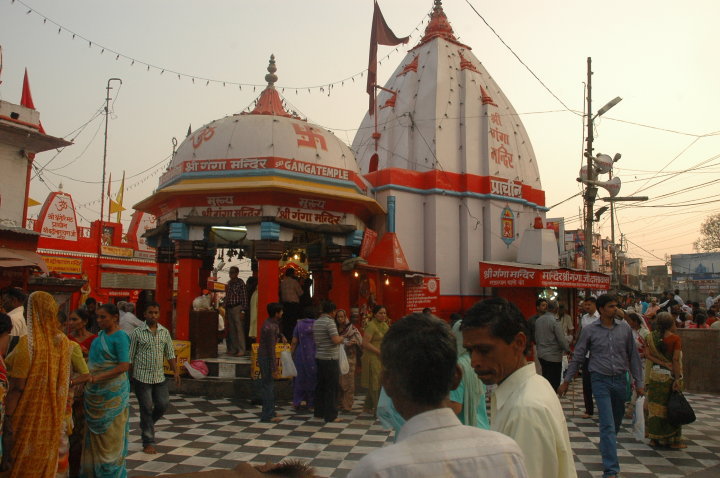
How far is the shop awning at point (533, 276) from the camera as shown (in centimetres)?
1394

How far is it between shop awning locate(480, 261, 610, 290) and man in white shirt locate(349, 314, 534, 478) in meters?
12.9

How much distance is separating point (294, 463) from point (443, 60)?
51.9 ft

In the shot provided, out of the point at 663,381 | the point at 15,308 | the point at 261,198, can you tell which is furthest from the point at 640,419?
the point at 261,198

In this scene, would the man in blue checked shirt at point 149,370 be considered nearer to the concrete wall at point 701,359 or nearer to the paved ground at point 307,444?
the paved ground at point 307,444

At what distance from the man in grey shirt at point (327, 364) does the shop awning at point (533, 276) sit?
7335 millimetres

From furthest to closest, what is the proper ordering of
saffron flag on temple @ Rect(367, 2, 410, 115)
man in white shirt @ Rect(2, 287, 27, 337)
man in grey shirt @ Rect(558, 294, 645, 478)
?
saffron flag on temple @ Rect(367, 2, 410, 115) < man in white shirt @ Rect(2, 287, 27, 337) < man in grey shirt @ Rect(558, 294, 645, 478)

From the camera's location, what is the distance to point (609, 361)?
569 cm

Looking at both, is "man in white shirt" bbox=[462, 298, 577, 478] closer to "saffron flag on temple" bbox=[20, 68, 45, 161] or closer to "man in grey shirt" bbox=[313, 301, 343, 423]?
"man in grey shirt" bbox=[313, 301, 343, 423]

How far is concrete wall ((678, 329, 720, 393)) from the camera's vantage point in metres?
11.2

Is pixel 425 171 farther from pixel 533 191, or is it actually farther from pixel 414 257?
pixel 533 191

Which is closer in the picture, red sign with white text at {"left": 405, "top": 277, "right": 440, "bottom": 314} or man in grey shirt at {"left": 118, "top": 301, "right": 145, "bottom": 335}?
man in grey shirt at {"left": 118, "top": 301, "right": 145, "bottom": 335}

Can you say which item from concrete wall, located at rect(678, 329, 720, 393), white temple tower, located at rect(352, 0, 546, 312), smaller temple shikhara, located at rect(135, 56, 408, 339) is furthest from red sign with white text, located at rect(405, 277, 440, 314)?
concrete wall, located at rect(678, 329, 720, 393)

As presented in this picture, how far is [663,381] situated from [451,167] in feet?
31.9

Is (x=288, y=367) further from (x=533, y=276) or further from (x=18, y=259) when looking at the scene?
(x=18, y=259)
